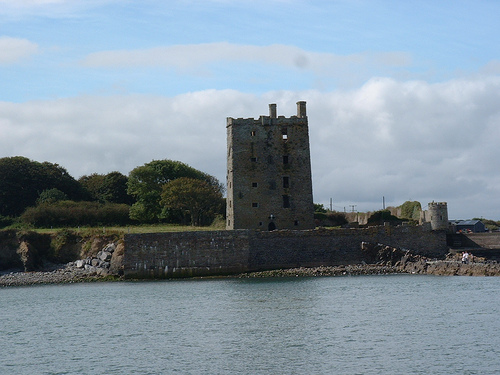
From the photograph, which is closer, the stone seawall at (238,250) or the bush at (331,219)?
the stone seawall at (238,250)

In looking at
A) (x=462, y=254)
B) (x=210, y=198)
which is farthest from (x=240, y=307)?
(x=210, y=198)

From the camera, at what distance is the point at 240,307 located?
1287 inches

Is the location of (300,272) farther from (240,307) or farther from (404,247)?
(240,307)

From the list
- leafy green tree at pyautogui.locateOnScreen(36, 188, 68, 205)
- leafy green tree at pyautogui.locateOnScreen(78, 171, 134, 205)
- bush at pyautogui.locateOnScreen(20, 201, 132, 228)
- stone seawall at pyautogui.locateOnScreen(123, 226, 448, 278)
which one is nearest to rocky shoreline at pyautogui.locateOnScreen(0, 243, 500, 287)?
stone seawall at pyautogui.locateOnScreen(123, 226, 448, 278)

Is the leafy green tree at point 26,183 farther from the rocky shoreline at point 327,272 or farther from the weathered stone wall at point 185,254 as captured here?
the weathered stone wall at point 185,254

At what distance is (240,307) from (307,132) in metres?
21.4

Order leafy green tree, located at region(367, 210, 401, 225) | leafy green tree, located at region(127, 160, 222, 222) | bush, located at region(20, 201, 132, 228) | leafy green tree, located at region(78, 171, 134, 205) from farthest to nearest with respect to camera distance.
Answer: leafy green tree, located at region(78, 171, 134, 205) → leafy green tree, located at region(127, 160, 222, 222) → leafy green tree, located at region(367, 210, 401, 225) → bush, located at region(20, 201, 132, 228)

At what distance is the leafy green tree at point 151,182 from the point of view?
61344 millimetres

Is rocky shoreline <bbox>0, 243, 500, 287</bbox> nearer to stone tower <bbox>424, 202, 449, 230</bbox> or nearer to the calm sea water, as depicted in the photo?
stone tower <bbox>424, 202, 449, 230</bbox>

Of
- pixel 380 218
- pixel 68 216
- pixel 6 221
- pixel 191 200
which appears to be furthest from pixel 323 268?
pixel 6 221

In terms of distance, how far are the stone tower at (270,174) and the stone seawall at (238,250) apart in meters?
5.11

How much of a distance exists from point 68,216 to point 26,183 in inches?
479

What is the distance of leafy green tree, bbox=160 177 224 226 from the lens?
195 feet

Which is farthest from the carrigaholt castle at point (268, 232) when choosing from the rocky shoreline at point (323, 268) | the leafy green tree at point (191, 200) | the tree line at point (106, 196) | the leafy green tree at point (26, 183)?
the leafy green tree at point (26, 183)
